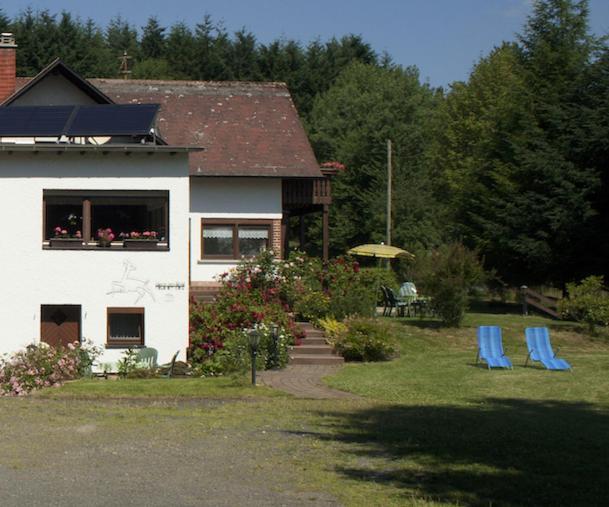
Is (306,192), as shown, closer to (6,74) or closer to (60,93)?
(60,93)

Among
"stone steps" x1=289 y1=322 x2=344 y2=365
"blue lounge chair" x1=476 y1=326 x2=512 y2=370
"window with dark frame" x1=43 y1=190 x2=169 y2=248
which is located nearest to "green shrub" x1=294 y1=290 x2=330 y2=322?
"stone steps" x1=289 y1=322 x2=344 y2=365

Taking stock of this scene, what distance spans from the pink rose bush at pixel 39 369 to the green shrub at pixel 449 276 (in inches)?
401

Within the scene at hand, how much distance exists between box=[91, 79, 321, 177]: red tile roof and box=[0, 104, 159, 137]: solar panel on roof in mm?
3968

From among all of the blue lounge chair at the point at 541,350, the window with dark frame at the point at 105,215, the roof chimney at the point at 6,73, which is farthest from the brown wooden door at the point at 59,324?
the blue lounge chair at the point at 541,350

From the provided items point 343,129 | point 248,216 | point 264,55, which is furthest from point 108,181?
point 264,55

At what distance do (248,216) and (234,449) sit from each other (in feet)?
59.8

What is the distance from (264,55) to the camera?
78.0m

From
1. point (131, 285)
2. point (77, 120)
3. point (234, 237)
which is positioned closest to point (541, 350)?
point (131, 285)

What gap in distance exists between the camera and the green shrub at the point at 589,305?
2977 cm

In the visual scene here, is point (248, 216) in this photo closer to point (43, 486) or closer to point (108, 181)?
point (108, 181)

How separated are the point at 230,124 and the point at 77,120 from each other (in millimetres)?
7513

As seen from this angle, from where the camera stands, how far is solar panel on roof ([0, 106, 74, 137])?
25516mm

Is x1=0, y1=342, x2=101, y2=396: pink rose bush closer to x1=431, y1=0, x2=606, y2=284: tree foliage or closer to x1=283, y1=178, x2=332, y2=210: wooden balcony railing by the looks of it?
x1=283, y1=178, x2=332, y2=210: wooden balcony railing

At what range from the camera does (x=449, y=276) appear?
93.0ft
